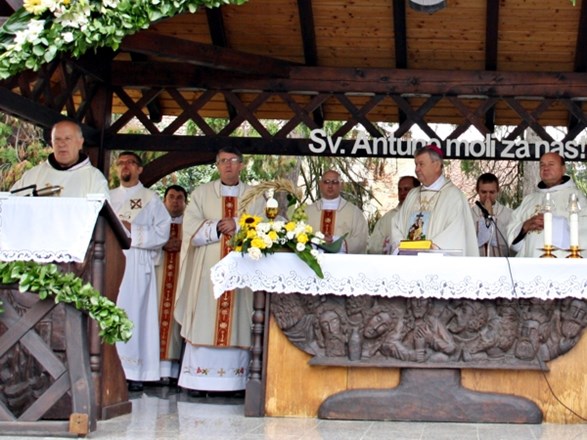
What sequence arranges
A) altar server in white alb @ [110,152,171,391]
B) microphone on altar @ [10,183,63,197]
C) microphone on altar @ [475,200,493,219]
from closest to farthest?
microphone on altar @ [10,183,63,197] → altar server in white alb @ [110,152,171,391] → microphone on altar @ [475,200,493,219]

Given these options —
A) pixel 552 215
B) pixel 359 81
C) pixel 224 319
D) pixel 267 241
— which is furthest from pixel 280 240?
pixel 359 81

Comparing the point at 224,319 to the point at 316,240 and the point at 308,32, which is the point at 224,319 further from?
the point at 308,32

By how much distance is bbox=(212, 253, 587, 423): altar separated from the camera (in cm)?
752

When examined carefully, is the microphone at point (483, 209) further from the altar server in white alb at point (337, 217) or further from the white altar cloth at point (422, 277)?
the white altar cloth at point (422, 277)

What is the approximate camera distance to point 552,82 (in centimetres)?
1177

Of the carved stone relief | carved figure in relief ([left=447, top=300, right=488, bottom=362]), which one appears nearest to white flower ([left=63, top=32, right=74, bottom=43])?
the carved stone relief

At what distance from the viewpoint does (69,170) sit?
8.20 meters

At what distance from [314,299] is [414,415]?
→ 102 centimetres

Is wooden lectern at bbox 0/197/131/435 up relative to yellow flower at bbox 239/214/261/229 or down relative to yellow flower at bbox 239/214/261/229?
down

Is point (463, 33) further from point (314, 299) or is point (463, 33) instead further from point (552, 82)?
point (314, 299)

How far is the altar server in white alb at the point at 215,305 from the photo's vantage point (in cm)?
938

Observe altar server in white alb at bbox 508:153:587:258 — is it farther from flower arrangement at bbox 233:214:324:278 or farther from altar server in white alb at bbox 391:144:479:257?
flower arrangement at bbox 233:214:324:278

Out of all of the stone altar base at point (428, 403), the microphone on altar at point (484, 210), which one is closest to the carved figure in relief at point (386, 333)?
the stone altar base at point (428, 403)

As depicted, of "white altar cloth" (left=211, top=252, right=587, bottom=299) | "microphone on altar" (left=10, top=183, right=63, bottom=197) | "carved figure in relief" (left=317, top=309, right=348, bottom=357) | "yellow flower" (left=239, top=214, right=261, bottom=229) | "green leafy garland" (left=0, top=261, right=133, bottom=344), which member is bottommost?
"carved figure in relief" (left=317, top=309, right=348, bottom=357)
